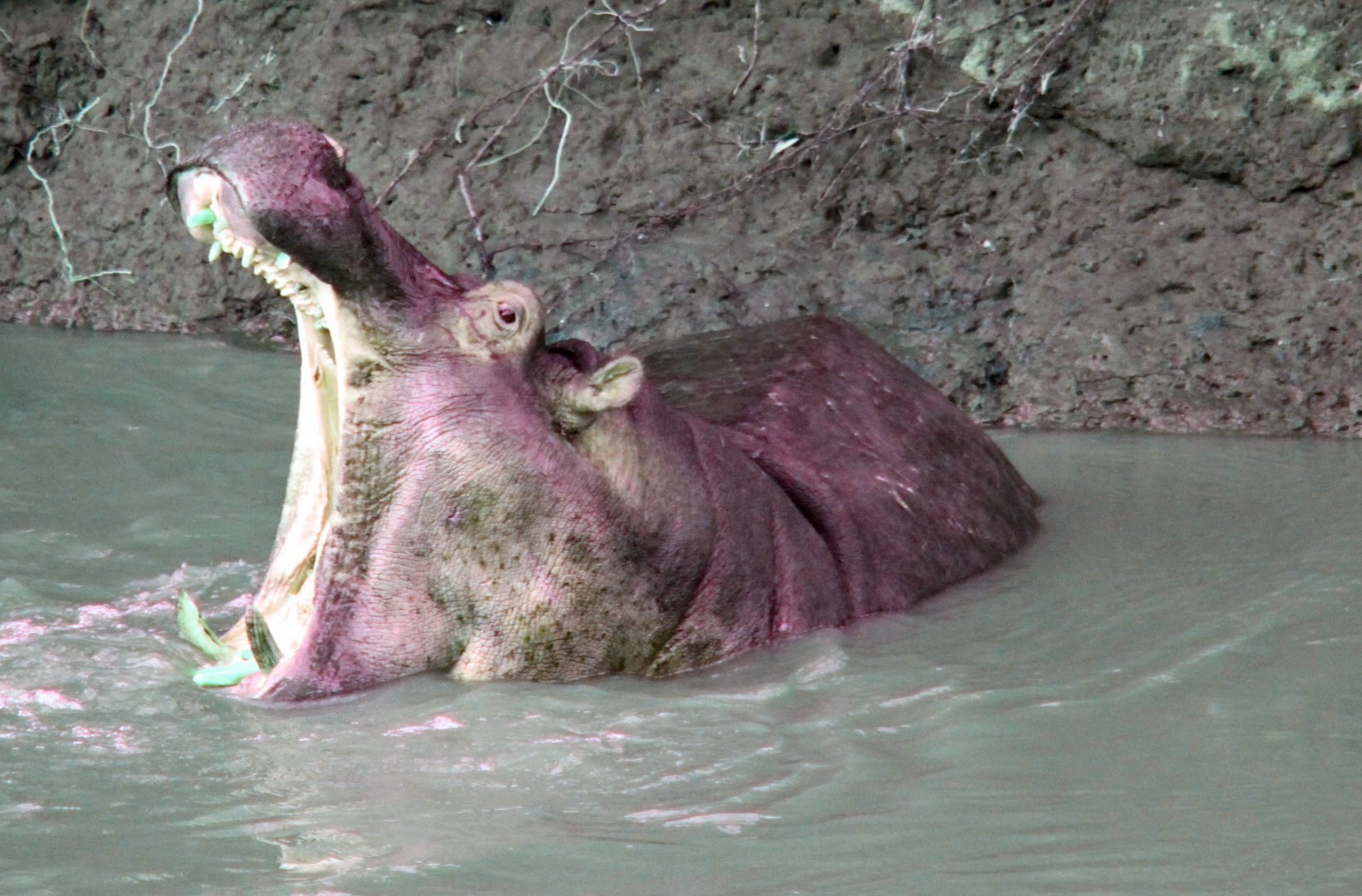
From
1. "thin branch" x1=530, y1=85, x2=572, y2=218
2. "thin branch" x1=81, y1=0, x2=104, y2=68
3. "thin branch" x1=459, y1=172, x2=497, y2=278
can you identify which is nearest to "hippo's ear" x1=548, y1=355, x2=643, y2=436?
"thin branch" x1=459, y1=172, x2=497, y2=278

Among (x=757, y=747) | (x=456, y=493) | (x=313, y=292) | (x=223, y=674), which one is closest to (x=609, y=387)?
(x=456, y=493)

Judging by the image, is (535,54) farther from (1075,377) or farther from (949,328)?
(1075,377)

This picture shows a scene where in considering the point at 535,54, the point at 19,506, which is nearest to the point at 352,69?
the point at 535,54

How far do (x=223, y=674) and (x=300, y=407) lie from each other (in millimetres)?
555

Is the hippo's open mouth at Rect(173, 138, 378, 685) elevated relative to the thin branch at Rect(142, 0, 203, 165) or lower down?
lower down

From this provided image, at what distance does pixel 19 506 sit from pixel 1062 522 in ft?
10.0

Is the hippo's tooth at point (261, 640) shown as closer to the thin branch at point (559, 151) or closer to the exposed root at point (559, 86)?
the exposed root at point (559, 86)

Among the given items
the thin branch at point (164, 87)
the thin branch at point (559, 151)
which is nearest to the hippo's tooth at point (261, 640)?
the thin branch at point (559, 151)

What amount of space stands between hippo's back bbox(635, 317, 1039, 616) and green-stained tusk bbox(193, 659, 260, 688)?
4.46ft

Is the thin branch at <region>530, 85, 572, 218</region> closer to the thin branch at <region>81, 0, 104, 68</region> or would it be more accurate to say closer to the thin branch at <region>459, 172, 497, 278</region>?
the thin branch at <region>459, 172, 497, 278</region>

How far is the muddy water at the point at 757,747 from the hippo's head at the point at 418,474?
119mm

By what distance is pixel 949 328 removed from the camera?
6.71 m

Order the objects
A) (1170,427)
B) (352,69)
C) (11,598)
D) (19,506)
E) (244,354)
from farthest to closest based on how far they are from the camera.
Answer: (352,69)
(244,354)
(1170,427)
(19,506)
(11,598)

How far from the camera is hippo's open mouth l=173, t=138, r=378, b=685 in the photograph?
9.81 feet
